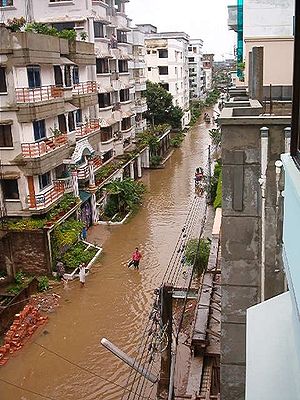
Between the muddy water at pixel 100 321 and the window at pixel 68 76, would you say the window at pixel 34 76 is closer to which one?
the window at pixel 68 76

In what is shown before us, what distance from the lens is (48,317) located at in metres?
14.4

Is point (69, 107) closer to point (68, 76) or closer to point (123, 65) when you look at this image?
point (68, 76)

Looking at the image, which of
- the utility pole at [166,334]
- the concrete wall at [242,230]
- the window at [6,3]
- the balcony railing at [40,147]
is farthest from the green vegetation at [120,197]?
the concrete wall at [242,230]

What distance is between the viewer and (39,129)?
16.8 metres

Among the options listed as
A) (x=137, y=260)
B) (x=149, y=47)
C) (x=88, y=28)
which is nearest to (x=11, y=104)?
(x=137, y=260)

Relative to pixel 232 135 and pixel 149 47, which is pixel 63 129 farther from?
pixel 149 47

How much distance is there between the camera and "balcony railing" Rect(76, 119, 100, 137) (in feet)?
68.2

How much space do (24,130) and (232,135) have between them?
11844 mm

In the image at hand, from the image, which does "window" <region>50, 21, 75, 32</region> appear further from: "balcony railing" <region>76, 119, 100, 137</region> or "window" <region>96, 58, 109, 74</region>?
"balcony railing" <region>76, 119, 100, 137</region>

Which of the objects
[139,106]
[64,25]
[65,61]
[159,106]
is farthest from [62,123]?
[159,106]

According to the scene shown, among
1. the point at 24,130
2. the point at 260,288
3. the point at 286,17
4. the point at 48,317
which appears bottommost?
the point at 48,317

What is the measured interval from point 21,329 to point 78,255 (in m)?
4.79

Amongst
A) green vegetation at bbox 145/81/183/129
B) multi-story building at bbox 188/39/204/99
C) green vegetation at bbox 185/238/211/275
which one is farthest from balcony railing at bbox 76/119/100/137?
multi-story building at bbox 188/39/204/99

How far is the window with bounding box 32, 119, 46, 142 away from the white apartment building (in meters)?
6.83
